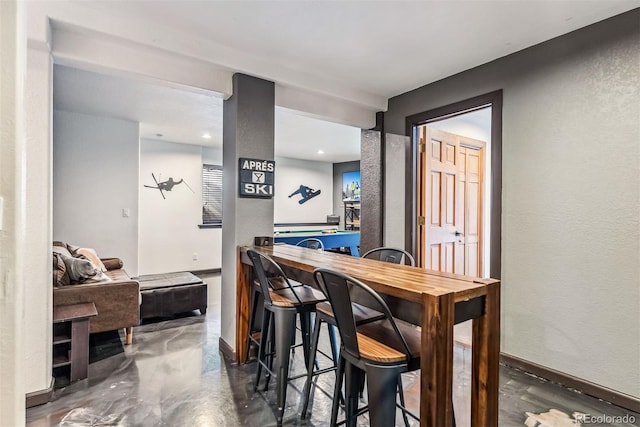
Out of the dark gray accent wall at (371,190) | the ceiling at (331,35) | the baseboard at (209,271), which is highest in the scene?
the ceiling at (331,35)

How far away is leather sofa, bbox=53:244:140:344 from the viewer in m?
2.72

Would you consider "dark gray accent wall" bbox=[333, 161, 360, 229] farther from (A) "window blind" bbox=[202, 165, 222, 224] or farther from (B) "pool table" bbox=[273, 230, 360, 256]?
(A) "window blind" bbox=[202, 165, 222, 224]

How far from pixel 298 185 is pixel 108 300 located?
5477mm

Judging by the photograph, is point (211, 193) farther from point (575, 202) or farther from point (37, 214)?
point (575, 202)

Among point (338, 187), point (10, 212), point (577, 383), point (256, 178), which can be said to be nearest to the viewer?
point (10, 212)

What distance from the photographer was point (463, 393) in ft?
7.37

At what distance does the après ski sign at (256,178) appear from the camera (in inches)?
107

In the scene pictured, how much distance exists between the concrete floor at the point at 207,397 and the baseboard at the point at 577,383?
0.15ft

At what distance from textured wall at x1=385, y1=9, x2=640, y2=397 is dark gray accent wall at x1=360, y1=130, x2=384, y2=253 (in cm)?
130

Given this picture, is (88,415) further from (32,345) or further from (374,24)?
(374,24)

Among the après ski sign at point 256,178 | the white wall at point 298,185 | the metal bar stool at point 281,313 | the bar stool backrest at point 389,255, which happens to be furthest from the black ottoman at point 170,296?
the white wall at point 298,185

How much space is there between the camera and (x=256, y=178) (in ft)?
9.19

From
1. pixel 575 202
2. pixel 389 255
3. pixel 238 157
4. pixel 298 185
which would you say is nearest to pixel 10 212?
pixel 238 157

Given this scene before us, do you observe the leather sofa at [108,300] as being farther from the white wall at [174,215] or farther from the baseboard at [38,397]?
the white wall at [174,215]
